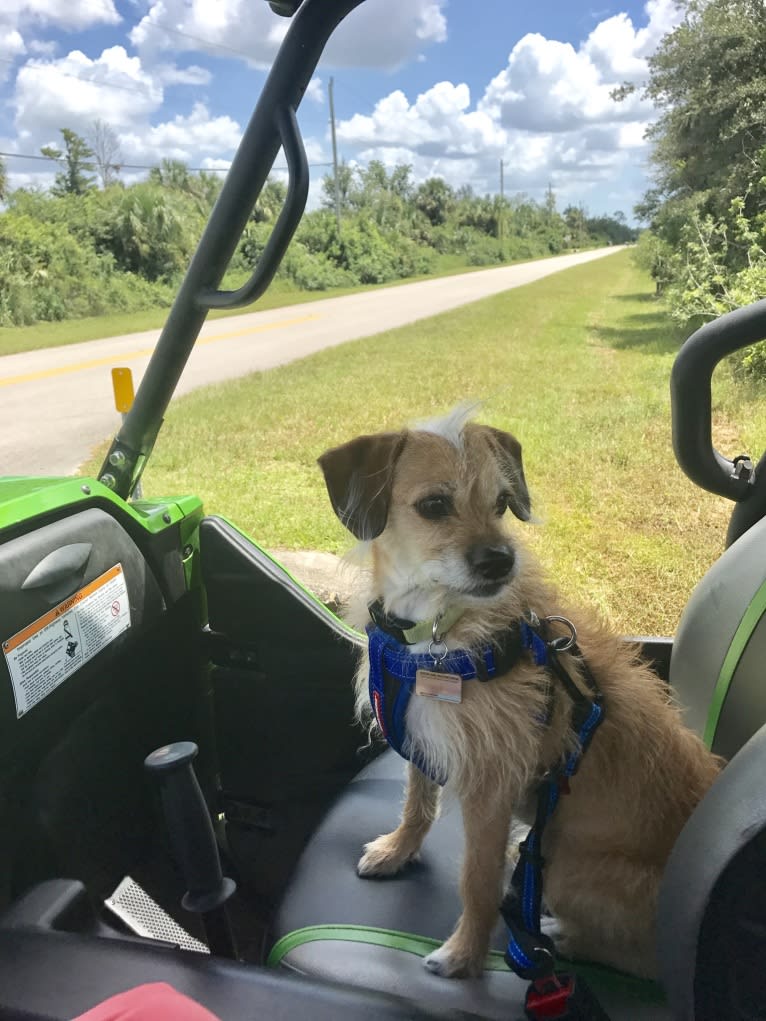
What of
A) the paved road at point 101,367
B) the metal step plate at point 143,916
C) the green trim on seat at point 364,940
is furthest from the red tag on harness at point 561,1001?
the paved road at point 101,367

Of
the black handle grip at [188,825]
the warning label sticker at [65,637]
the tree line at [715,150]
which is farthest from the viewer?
the tree line at [715,150]

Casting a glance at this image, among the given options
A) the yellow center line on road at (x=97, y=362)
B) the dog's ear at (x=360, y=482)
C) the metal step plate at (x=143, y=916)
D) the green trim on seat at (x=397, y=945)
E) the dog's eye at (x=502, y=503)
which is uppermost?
the yellow center line on road at (x=97, y=362)

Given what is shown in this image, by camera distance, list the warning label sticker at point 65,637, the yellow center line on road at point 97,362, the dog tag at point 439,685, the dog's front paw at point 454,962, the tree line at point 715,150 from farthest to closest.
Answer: the yellow center line on road at point 97,362 < the tree line at point 715,150 < the dog tag at point 439,685 < the dog's front paw at point 454,962 < the warning label sticker at point 65,637

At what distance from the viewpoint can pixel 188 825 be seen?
3.57ft

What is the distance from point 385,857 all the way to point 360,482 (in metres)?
0.78

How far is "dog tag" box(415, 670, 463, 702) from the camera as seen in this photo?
143 cm

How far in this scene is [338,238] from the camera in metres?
2.86

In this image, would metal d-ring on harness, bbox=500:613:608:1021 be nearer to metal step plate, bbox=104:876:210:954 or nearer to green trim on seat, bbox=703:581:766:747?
green trim on seat, bbox=703:581:766:747

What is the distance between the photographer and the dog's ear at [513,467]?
65.6 inches

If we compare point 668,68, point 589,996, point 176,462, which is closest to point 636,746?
point 589,996

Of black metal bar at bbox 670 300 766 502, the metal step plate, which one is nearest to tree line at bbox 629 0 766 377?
black metal bar at bbox 670 300 766 502

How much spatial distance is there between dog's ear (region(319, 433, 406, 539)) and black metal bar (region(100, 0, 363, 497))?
37 centimetres

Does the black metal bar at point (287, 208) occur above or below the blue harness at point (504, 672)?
above

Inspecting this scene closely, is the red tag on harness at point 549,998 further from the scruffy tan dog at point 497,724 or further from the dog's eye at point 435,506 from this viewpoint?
the dog's eye at point 435,506
